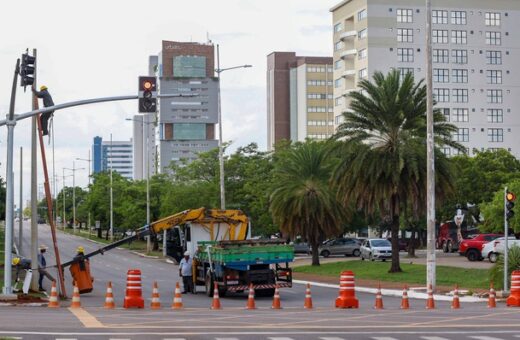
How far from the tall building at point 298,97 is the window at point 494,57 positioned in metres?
46.9

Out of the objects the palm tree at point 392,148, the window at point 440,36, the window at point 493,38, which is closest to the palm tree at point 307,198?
the palm tree at point 392,148

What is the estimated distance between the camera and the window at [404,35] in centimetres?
12475

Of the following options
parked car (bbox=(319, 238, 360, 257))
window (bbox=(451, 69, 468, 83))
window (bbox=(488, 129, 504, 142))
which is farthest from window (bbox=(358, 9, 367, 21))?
parked car (bbox=(319, 238, 360, 257))

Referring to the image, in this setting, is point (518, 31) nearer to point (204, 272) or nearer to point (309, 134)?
point (309, 134)

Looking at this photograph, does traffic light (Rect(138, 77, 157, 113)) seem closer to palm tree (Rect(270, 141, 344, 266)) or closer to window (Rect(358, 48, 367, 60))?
palm tree (Rect(270, 141, 344, 266))

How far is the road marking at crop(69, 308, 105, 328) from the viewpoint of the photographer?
70.4 feet

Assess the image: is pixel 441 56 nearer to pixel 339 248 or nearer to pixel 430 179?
pixel 339 248

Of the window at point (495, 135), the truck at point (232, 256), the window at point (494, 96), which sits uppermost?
the window at point (494, 96)

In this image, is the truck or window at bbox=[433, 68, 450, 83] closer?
the truck

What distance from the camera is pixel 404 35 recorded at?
125m

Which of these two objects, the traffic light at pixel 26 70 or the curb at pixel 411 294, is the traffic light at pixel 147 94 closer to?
the traffic light at pixel 26 70

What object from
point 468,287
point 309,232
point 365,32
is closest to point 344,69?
point 365,32

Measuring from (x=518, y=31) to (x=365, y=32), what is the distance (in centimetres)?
2116

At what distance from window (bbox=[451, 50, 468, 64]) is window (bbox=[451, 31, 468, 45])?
117 centimetres
